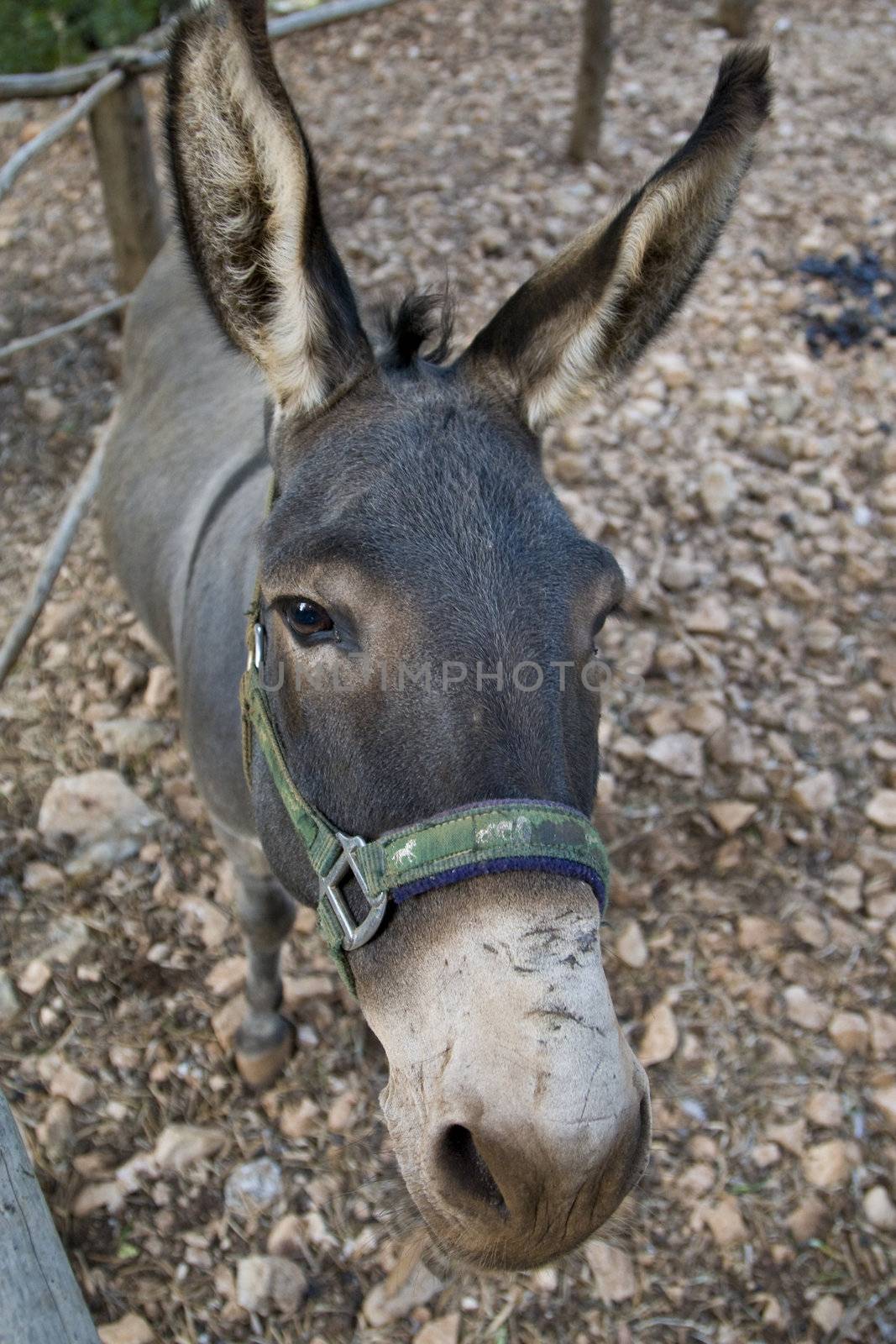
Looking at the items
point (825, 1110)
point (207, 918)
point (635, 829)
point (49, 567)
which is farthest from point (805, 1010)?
point (49, 567)

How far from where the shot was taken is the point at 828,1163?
3139 mm

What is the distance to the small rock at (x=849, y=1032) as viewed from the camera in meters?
3.43

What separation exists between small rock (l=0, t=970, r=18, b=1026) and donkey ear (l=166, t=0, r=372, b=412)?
8.25 feet

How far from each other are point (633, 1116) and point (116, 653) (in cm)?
370

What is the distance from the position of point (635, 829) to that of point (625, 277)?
2.39m

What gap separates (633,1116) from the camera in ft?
4.86

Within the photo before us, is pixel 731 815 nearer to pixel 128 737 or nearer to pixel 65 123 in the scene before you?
pixel 128 737

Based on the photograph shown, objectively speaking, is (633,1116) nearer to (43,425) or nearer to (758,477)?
(758,477)

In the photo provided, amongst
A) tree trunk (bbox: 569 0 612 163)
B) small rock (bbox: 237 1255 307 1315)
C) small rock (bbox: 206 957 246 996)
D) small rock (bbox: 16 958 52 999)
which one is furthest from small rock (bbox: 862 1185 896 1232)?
tree trunk (bbox: 569 0 612 163)

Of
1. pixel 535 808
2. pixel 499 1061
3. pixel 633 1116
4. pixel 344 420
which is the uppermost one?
pixel 344 420

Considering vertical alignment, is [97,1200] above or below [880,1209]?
above

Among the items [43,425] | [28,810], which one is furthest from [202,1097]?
[43,425]

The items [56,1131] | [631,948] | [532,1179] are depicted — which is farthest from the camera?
[631,948]

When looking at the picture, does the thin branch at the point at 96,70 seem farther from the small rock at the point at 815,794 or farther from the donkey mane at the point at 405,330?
the small rock at the point at 815,794
